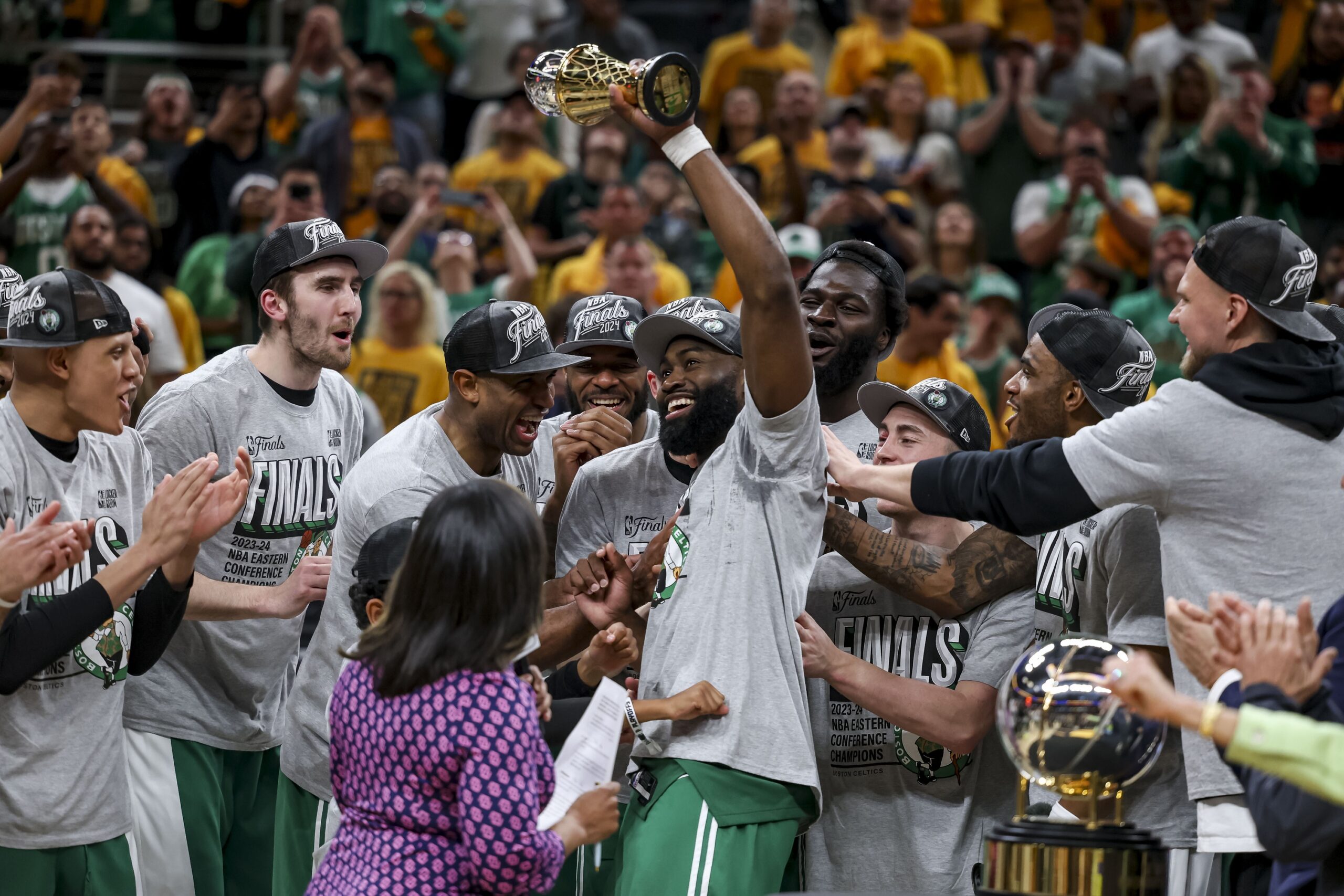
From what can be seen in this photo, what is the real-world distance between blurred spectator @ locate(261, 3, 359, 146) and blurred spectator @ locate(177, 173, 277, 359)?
1994mm

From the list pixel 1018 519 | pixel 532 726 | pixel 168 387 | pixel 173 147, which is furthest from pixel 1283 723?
pixel 173 147

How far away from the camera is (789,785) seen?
12.6ft

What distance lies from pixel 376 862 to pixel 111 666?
1.63m

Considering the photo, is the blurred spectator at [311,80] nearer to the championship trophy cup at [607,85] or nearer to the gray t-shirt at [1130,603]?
the championship trophy cup at [607,85]

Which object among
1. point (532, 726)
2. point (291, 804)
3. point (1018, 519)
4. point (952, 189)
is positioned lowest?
point (291, 804)

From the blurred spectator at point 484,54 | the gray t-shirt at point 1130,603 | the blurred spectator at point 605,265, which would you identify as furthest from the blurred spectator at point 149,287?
the gray t-shirt at point 1130,603

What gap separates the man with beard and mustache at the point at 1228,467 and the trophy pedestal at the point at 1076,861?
64 centimetres

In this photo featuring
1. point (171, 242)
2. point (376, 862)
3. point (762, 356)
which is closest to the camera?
point (376, 862)

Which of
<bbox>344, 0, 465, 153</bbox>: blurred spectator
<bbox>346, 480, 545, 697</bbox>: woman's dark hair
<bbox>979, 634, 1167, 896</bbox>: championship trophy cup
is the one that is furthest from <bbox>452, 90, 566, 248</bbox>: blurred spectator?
<bbox>979, 634, 1167, 896</bbox>: championship trophy cup

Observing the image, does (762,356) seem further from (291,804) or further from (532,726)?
(291,804)

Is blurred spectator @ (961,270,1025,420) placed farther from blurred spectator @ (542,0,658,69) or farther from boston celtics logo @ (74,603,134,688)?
boston celtics logo @ (74,603,134,688)

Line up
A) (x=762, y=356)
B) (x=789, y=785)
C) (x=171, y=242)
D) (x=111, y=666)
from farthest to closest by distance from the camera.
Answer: (x=171, y=242)
(x=111, y=666)
(x=789, y=785)
(x=762, y=356)

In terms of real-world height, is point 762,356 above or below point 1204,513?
above

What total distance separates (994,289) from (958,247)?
3.72ft
